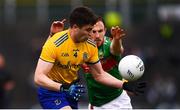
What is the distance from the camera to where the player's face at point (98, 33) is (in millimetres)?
12453

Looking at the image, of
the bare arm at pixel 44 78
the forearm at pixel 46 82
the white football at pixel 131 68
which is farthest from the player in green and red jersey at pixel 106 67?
the forearm at pixel 46 82

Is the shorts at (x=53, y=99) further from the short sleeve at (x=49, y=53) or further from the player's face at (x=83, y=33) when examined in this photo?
the player's face at (x=83, y=33)

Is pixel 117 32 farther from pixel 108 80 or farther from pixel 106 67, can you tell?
pixel 106 67

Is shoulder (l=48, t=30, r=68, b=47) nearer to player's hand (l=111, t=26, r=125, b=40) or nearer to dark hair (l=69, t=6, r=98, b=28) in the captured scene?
dark hair (l=69, t=6, r=98, b=28)

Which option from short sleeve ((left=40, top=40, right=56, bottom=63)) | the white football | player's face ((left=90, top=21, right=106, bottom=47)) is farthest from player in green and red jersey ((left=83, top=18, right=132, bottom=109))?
short sleeve ((left=40, top=40, right=56, bottom=63))

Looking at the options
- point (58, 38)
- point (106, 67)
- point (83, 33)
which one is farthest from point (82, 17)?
point (106, 67)

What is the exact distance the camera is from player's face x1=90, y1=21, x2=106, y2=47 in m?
12.5

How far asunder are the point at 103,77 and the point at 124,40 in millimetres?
14230

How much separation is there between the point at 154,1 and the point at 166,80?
6047mm

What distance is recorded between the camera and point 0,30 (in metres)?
28.7

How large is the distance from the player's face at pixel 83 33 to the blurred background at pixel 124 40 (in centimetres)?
1104

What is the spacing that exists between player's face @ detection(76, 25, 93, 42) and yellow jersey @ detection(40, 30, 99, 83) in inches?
7.4

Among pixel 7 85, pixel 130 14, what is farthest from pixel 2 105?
pixel 130 14

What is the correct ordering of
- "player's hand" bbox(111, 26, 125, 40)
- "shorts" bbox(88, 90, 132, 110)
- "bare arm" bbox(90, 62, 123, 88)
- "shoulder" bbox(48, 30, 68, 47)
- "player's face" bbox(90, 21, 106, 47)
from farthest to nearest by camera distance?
"shorts" bbox(88, 90, 132, 110), "player's face" bbox(90, 21, 106, 47), "bare arm" bbox(90, 62, 123, 88), "player's hand" bbox(111, 26, 125, 40), "shoulder" bbox(48, 30, 68, 47)
